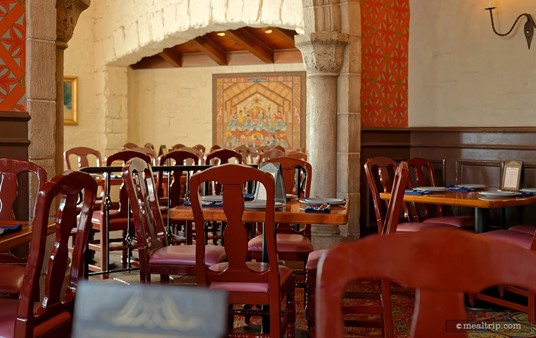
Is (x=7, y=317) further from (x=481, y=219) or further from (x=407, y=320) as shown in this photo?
(x=481, y=219)

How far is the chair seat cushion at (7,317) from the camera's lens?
83.7 inches

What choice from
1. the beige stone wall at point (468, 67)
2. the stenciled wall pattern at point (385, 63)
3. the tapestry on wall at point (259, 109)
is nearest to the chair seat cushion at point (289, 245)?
the beige stone wall at point (468, 67)

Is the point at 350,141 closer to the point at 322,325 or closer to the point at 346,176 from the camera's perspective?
the point at 346,176

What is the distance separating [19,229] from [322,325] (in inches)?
74.0

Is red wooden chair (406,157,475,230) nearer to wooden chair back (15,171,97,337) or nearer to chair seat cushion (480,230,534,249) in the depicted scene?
chair seat cushion (480,230,534,249)

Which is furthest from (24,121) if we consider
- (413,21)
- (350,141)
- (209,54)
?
(209,54)

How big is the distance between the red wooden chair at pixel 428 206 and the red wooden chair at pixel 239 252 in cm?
262

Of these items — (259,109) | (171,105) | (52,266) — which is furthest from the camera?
(171,105)

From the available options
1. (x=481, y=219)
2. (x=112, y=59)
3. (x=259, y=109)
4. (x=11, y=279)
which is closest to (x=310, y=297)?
(x=11, y=279)

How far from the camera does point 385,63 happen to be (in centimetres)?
635

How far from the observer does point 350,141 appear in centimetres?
610

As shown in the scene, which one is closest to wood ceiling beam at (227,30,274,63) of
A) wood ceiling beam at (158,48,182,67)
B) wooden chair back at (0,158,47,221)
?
wood ceiling beam at (158,48,182,67)

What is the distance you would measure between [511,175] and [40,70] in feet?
10.9

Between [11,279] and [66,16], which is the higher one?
[66,16]
